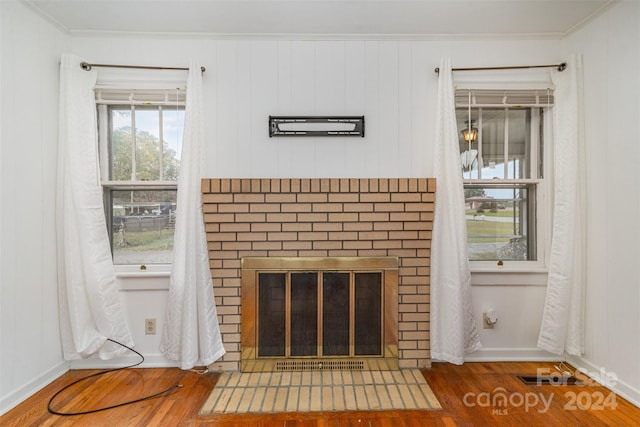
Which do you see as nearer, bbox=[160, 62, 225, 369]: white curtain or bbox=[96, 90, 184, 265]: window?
bbox=[160, 62, 225, 369]: white curtain

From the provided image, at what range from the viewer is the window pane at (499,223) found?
254 centimetres

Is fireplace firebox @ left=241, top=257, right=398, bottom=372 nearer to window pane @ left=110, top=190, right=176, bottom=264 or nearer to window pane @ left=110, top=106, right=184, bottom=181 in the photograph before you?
window pane @ left=110, top=190, right=176, bottom=264

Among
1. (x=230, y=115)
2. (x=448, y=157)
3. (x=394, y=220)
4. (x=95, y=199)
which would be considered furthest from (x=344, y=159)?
(x=95, y=199)

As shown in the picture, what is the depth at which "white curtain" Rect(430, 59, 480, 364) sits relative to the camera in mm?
2236

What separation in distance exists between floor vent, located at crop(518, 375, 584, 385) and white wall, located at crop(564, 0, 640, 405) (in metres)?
0.16

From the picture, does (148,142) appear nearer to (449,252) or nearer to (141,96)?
(141,96)

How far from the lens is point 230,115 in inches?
93.2

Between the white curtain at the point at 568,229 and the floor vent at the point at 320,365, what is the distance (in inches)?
52.2

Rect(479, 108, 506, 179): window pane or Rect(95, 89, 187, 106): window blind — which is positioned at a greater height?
Rect(95, 89, 187, 106): window blind

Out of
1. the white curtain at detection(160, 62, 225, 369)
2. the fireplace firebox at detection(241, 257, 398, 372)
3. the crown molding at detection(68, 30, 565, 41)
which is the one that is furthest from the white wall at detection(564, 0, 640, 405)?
the white curtain at detection(160, 62, 225, 369)

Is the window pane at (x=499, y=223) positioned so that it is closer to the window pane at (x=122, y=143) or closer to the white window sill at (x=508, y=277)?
the white window sill at (x=508, y=277)

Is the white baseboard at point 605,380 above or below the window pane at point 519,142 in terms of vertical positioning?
below

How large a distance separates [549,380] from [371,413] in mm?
1257

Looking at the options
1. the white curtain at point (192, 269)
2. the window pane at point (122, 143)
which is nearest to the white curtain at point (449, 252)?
the white curtain at point (192, 269)
